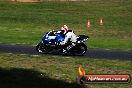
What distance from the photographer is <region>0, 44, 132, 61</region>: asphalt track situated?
2361 centimetres

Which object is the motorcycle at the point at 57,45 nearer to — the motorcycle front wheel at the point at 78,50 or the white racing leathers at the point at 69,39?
the motorcycle front wheel at the point at 78,50

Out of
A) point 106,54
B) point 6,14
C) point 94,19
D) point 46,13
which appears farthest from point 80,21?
point 106,54

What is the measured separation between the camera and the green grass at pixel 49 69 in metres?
15.7

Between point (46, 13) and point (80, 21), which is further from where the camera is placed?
point (46, 13)

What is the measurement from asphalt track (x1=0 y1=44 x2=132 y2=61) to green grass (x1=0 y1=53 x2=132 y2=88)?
1451 mm

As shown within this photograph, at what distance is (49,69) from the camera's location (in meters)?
18.7

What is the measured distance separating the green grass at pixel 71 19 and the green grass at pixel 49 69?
807cm

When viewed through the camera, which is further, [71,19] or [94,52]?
[71,19]

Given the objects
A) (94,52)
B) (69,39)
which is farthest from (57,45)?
(94,52)

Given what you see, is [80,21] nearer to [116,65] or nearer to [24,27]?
[24,27]

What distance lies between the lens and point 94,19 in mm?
49906

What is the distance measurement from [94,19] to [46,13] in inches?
258

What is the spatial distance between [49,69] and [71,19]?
1220 inches

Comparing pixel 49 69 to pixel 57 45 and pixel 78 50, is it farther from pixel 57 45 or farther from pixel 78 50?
pixel 78 50
